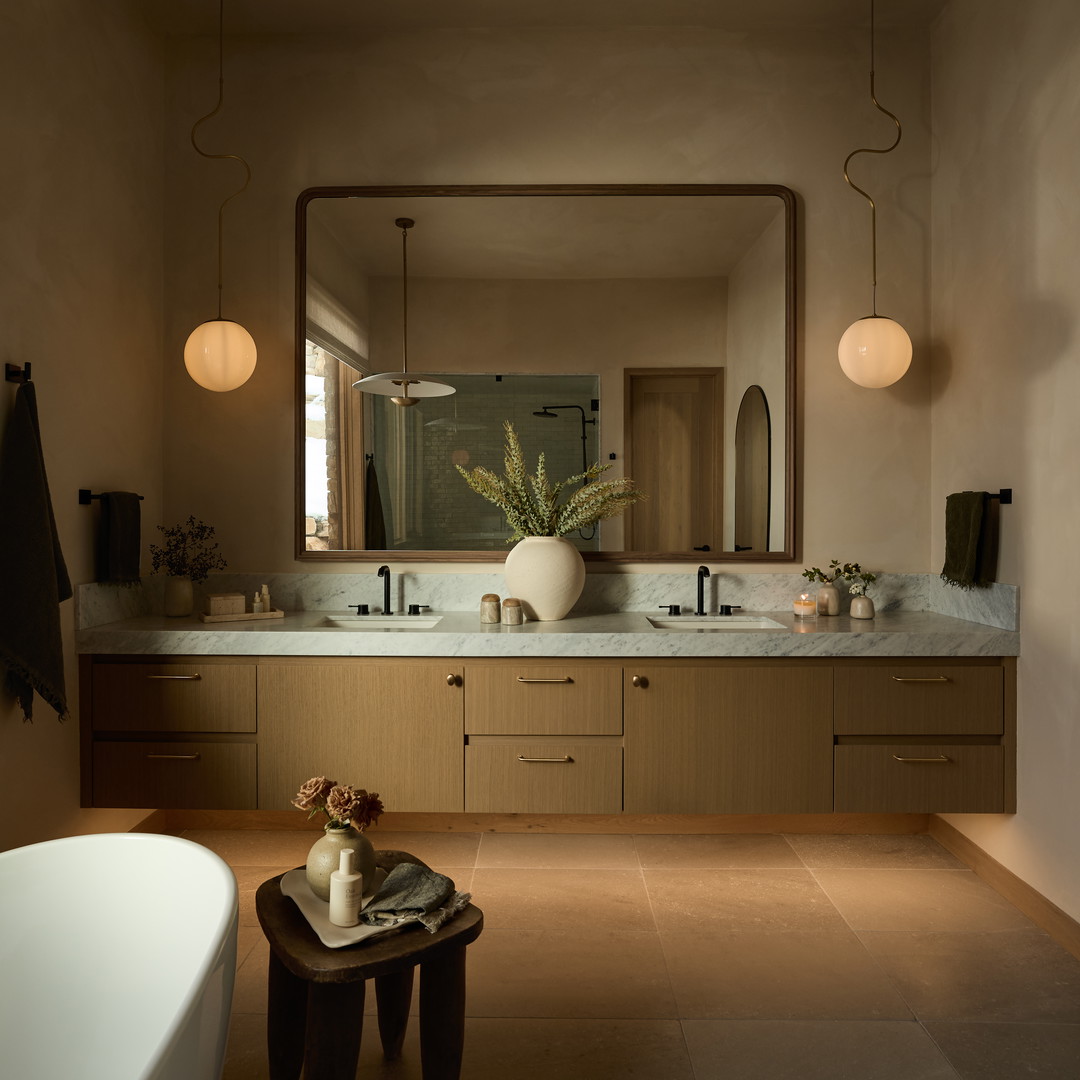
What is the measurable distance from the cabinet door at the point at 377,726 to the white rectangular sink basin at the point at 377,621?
379mm

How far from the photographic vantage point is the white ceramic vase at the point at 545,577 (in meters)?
3.06

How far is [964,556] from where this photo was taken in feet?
9.46

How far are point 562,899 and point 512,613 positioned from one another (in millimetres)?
917

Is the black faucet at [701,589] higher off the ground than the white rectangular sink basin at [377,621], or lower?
higher

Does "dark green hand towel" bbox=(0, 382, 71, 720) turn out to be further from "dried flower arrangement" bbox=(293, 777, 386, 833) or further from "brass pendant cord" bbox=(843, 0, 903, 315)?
"brass pendant cord" bbox=(843, 0, 903, 315)

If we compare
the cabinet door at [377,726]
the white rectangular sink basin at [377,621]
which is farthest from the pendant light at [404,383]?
the cabinet door at [377,726]

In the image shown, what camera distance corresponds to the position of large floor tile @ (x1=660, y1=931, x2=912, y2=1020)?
2.12 meters

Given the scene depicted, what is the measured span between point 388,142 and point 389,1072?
305 centimetres

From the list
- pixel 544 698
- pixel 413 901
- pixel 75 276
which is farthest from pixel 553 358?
pixel 413 901

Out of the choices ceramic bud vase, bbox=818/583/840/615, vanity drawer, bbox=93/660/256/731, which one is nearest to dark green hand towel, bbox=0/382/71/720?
vanity drawer, bbox=93/660/256/731

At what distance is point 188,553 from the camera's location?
3.34 m

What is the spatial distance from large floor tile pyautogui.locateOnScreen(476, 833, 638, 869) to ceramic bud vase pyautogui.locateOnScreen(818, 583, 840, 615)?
1097 millimetres

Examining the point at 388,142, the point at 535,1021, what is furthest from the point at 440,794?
the point at 388,142

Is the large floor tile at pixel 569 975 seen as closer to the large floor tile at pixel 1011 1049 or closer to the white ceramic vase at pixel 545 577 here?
the large floor tile at pixel 1011 1049
